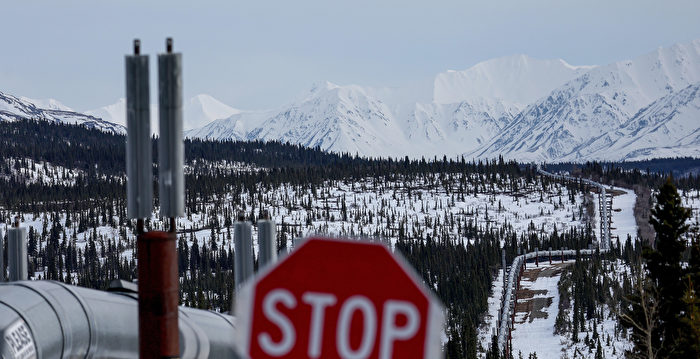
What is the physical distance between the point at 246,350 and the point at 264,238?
19.4 metres

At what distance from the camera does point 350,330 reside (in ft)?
18.9

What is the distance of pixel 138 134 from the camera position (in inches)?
489

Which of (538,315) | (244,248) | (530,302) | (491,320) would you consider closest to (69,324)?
(244,248)

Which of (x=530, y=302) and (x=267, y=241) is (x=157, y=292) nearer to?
(x=267, y=241)

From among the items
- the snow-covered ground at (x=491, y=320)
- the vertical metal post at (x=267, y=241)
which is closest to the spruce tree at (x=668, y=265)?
the vertical metal post at (x=267, y=241)

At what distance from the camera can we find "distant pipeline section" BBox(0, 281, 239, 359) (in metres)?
16.6

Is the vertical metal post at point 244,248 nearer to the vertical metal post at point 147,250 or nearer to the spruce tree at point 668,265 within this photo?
the vertical metal post at point 147,250

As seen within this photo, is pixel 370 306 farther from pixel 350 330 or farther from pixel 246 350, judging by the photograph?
pixel 246 350

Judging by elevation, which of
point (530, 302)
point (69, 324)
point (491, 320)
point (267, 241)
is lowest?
point (491, 320)

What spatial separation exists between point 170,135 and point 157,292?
1845 millimetres

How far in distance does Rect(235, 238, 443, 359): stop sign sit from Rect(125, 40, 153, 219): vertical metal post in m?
6.68

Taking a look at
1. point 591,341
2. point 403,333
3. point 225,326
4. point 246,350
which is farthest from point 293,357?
point 591,341

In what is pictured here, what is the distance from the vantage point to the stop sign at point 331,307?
18.8 ft

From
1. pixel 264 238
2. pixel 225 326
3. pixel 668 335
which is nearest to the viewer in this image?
pixel 225 326
